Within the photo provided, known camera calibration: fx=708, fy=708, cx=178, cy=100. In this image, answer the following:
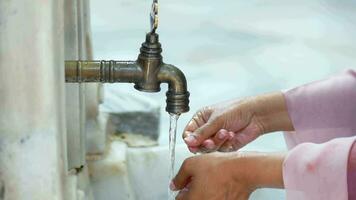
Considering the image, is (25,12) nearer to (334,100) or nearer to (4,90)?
(4,90)

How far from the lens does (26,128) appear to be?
2.58 ft

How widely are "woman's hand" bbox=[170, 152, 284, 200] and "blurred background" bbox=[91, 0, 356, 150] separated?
0.93 m

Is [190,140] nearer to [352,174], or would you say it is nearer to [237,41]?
[352,174]

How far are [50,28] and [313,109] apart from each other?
0.52 metres

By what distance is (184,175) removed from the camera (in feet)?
3.06

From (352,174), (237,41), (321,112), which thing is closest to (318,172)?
(352,174)

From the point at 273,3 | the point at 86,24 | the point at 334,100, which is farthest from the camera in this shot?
the point at 273,3

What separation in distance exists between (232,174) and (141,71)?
0.58 feet

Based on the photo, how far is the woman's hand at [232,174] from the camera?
2.86 feet

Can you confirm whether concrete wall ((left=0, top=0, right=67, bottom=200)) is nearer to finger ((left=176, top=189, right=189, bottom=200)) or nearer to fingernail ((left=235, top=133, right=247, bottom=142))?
finger ((left=176, top=189, right=189, bottom=200))

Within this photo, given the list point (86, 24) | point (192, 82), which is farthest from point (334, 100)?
point (192, 82)

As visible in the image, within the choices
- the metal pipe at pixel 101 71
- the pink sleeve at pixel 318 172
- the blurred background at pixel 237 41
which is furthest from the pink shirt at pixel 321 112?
the blurred background at pixel 237 41

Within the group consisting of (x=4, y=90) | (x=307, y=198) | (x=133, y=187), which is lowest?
(x=133, y=187)

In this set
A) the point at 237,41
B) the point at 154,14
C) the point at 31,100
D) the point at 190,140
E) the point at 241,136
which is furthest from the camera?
the point at 237,41
